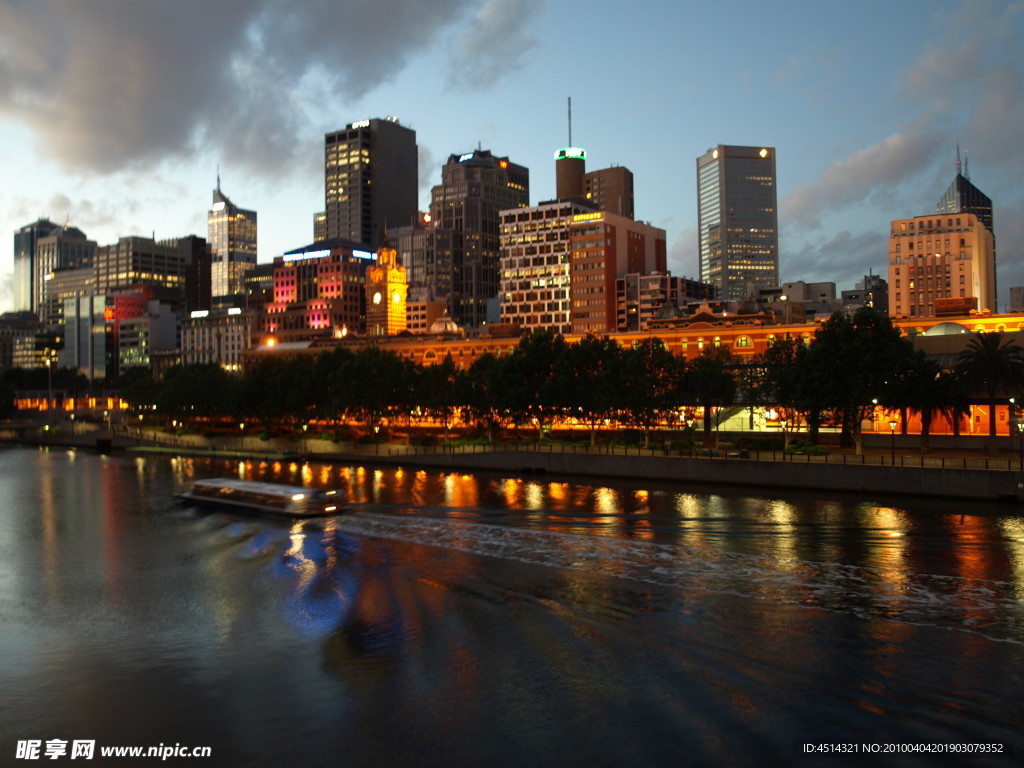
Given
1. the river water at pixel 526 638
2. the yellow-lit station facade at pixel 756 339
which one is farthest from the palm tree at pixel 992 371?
the river water at pixel 526 638

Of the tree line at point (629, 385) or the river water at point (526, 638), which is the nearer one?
the river water at point (526, 638)

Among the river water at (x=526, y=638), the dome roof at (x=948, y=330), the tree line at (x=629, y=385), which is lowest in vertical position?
the river water at (x=526, y=638)

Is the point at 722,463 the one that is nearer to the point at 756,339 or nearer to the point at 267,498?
the point at 267,498

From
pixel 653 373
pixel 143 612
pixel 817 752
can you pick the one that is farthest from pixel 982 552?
pixel 653 373

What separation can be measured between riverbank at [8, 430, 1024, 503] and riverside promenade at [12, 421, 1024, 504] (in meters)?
0.06

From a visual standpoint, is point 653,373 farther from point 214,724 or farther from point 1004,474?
point 214,724

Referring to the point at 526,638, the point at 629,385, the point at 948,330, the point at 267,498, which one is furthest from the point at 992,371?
the point at 267,498

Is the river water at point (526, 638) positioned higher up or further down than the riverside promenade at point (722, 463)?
further down

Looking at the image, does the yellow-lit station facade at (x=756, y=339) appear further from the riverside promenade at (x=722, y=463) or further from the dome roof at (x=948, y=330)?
the riverside promenade at (x=722, y=463)

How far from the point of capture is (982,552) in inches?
1805

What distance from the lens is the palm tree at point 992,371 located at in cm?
7731

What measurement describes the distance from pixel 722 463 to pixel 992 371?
2527 cm

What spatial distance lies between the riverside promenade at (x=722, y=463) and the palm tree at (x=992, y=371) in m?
5.81

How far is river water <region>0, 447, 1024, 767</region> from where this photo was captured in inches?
961
